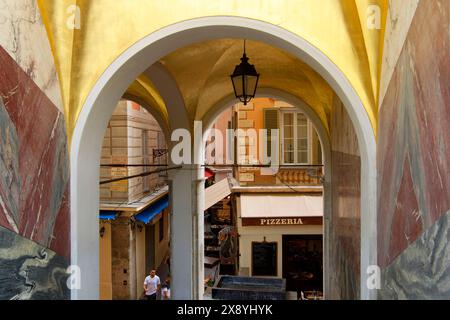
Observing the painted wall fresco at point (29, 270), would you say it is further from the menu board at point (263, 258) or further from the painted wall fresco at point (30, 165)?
the menu board at point (263, 258)

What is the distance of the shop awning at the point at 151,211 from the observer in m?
12.6

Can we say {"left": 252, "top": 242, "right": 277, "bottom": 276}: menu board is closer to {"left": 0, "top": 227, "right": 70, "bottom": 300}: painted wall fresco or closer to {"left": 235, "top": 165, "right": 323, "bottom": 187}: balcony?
{"left": 235, "top": 165, "right": 323, "bottom": 187}: balcony

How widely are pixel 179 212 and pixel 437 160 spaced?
683 cm

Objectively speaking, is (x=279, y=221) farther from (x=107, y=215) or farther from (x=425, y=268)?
(x=425, y=268)

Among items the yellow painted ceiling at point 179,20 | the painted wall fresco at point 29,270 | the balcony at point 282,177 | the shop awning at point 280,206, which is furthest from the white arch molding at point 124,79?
the balcony at point 282,177

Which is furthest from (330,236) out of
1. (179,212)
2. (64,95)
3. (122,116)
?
(122,116)

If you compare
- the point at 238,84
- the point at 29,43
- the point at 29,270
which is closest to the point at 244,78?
the point at 238,84

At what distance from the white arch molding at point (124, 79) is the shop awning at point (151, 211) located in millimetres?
8780

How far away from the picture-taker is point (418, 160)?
8.26ft

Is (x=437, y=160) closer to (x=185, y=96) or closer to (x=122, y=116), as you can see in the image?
(x=185, y=96)

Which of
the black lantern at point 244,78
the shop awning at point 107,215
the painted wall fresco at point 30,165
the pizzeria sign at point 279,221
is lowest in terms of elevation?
the pizzeria sign at point 279,221

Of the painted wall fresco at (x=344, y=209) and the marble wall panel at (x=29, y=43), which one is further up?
the marble wall panel at (x=29, y=43)

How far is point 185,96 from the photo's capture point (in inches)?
321

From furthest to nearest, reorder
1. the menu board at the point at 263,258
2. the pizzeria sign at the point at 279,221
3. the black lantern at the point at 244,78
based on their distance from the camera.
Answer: the menu board at the point at 263,258 < the pizzeria sign at the point at 279,221 < the black lantern at the point at 244,78
